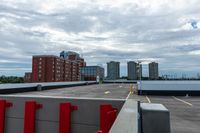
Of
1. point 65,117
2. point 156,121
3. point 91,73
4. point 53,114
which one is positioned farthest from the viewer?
point 91,73

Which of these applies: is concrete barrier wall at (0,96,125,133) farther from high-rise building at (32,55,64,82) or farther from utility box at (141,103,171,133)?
high-rise building at (32,55,64,82)

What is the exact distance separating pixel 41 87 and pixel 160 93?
17.5 m

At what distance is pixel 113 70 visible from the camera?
101062mm

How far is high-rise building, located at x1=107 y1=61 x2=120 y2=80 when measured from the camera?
329 ft

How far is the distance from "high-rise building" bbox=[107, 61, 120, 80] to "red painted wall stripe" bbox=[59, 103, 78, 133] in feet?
312

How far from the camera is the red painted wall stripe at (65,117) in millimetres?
4844

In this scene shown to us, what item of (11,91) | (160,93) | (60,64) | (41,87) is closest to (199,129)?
(160,93)

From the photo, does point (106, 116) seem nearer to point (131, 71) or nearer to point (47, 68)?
point (47, 68)

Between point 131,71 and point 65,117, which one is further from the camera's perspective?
point 131,71

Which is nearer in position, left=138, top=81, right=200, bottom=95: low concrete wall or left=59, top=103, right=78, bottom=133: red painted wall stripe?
left=59, top=103, right=78, bottom=133: red painted wall stripe

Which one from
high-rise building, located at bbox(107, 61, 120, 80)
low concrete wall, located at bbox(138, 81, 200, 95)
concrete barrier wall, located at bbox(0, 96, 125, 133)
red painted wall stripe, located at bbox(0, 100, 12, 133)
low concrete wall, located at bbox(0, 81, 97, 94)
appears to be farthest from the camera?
high-rise building, located at bbox(107, 61, 120, 80)

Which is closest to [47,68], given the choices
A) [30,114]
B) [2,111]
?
[2,111]

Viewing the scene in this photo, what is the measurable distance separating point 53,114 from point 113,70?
316 ft

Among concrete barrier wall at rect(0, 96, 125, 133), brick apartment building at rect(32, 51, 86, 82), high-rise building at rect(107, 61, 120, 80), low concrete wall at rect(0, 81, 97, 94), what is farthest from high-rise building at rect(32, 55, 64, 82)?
concrete barrier wall at rect(0, 96, 125, 133)
